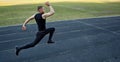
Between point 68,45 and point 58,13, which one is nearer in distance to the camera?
point 68,45

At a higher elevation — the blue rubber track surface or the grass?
the blue rubber track surface

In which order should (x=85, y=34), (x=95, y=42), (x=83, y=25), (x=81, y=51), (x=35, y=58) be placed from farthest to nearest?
(x=83, y=25) < (x=85, y=34) < (x=95, y=42) < (x=81, y=51) < (x=35, y=58)

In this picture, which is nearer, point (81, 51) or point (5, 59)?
point (5, 59)

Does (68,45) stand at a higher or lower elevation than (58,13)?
higher

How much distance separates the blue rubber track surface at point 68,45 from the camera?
11008 millimetres

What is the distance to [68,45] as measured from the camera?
13.6 m

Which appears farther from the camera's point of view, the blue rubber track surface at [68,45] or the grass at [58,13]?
the grass at [58,13]

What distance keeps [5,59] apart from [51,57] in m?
2.50

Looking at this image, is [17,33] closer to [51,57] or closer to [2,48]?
[2,48]

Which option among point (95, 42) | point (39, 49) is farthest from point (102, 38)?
point (39, 49)

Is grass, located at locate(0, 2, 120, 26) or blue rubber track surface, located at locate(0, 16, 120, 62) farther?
grass, located at locate(0, 2, 120, 26)

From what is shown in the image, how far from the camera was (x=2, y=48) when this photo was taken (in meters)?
13.3

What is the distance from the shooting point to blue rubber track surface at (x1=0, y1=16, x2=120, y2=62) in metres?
11.0

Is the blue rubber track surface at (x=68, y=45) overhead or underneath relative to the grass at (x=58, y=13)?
overhead
